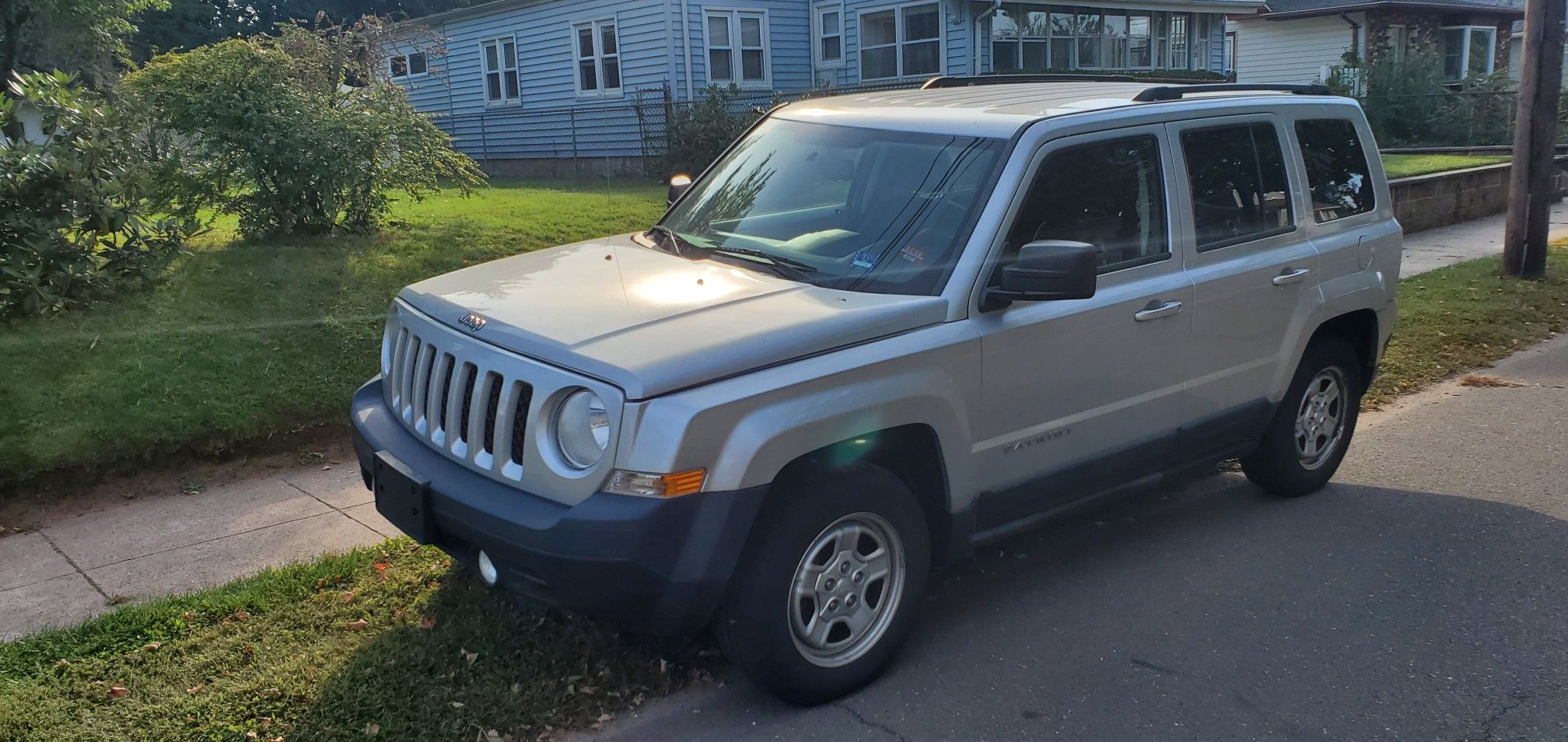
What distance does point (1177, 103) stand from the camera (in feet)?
16.4

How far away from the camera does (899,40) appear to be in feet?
77.5

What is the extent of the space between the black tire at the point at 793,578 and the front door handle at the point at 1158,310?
130 centimetres

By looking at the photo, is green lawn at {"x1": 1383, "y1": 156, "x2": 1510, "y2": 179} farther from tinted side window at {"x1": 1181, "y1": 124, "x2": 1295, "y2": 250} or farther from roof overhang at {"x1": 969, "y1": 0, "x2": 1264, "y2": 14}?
tinted side window at {"x1": 1181, "y1": 124, "x2": 1295, "y2": 250}

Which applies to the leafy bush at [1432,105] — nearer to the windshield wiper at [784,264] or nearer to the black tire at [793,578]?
the windshield wiper at [784,264]

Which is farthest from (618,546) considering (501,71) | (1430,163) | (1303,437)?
(501,71)

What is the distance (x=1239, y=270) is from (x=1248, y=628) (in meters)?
1.51

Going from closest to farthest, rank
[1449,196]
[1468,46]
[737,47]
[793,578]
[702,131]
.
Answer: [793,578] → [1449,196] → [702,131] → [737,47] → [1468,46]

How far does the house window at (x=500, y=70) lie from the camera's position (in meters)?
26.5

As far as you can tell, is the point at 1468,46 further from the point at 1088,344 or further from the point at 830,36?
the point at 1088,344

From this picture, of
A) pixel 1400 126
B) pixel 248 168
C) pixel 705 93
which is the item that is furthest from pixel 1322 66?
pixel 248 168

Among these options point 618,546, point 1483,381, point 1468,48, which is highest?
point 1468,48

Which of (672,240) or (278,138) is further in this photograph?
(278,138)

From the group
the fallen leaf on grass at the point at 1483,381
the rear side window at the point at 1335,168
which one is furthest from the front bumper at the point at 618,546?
the fallen leaf on grass at the point at 1483,381

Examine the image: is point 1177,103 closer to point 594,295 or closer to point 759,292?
point 759,292
